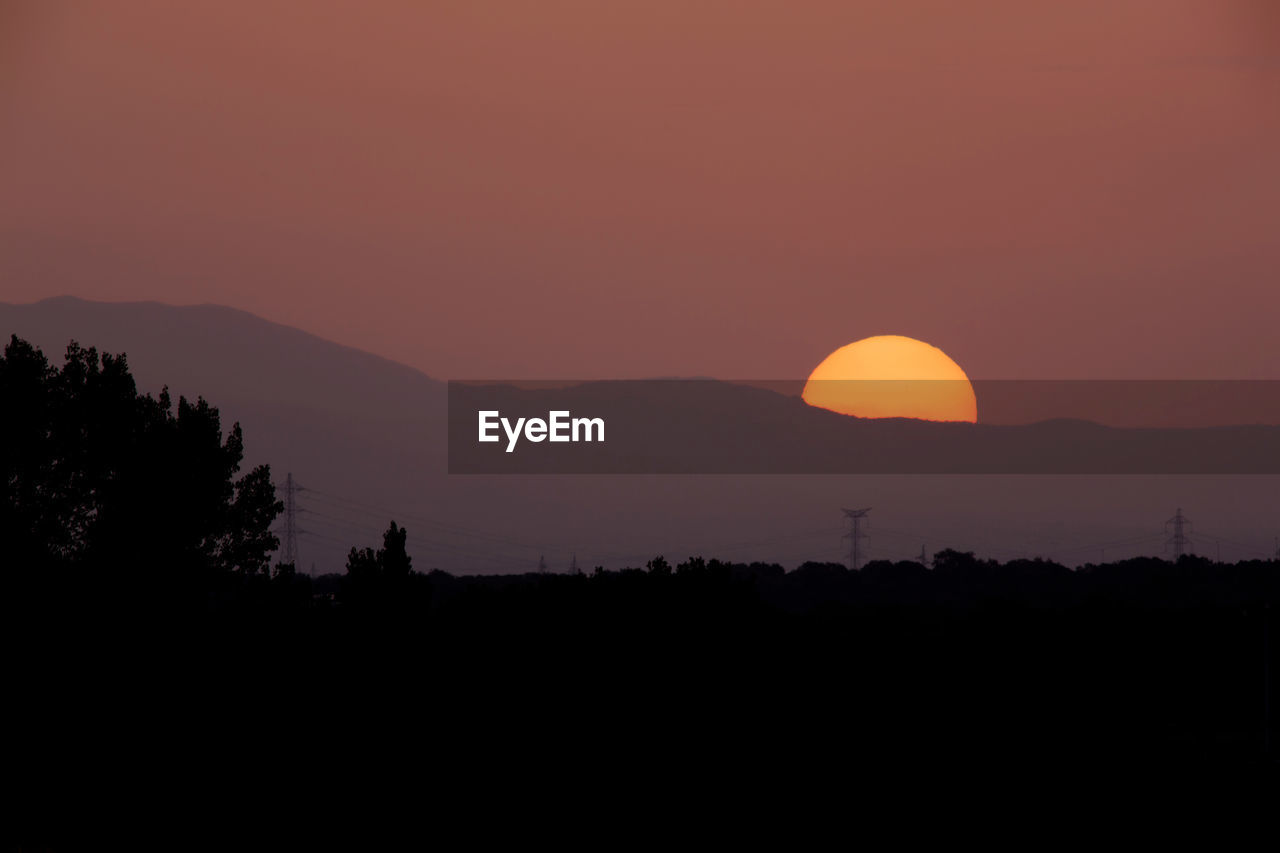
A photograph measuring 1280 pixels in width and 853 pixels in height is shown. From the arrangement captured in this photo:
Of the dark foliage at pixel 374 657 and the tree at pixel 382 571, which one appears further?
the tree at pixel 382 571

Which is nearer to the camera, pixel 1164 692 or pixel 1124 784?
pixel 1124 784

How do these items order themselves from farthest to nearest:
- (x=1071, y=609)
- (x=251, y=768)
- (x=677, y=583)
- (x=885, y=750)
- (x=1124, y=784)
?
(x=1071, y=609) → (x=677, y=583) → (x=885, y=750) → (x=1124, y=784) → (x=251, y=768)

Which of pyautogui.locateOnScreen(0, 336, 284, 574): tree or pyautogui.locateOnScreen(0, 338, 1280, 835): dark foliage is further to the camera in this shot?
pyautogui.locateOnScreen(0, 336, 284, 574): tree

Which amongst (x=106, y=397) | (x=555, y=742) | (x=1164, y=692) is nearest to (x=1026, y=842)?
(x=555, y=742)

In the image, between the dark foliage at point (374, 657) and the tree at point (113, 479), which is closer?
the dark foliage at point (374, 657)

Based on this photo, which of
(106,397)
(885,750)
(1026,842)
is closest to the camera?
(1026,842)

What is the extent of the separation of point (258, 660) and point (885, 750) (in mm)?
28242

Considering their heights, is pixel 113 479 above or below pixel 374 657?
above

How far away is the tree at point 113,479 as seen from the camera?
71.2 m

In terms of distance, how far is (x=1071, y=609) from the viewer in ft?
394

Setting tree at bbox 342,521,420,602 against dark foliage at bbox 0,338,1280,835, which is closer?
dark foliage at bbox 0,338,1280,835

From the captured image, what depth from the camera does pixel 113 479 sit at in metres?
A: 73.0

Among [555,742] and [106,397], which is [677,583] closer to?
[555,742]

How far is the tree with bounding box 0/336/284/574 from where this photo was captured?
71.2m
